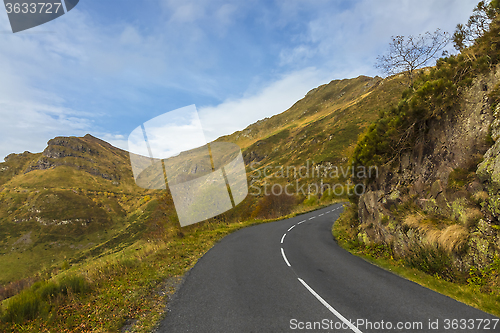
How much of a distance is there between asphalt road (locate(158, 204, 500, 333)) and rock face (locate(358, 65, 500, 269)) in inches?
69.0

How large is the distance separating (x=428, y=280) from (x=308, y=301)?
4148mm

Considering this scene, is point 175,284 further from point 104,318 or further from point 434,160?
point 434,160

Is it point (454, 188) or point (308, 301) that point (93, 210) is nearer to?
point (308, 301)

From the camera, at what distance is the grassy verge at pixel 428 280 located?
5254 millimetres

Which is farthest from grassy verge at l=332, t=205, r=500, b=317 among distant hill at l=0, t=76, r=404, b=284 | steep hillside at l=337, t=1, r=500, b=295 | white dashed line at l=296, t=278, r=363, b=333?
distant hill at l=0, t=76, r=404, b=284

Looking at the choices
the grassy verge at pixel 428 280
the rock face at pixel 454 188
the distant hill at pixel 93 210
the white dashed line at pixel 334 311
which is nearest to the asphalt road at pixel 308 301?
the white dashed line at pixel 334 311

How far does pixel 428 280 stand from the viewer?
695 centimetres

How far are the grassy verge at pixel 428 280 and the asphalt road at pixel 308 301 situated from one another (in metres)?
0.31

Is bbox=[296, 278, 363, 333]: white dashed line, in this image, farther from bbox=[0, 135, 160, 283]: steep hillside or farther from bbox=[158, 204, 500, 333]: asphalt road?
bbox=[0, 135, 160, 283]: steep hillside

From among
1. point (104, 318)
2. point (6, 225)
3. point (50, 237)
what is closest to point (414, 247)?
point (104, 318)

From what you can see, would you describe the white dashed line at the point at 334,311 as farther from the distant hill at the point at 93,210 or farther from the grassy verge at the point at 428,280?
the distant hill at the point at 93,210

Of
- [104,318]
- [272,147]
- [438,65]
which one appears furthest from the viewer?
[272,147]

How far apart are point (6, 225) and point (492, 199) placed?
757 feet

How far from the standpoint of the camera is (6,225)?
154250 mm
